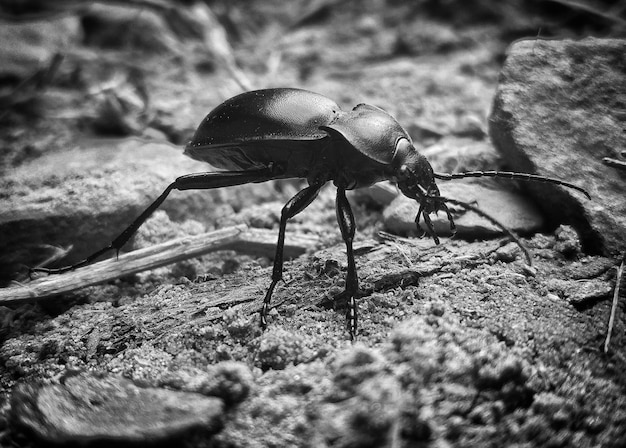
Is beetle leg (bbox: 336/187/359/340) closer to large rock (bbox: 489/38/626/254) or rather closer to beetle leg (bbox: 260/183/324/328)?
beetle leg (bbox: 260/183/324/328)

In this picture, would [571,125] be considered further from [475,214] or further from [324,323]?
[324,323]

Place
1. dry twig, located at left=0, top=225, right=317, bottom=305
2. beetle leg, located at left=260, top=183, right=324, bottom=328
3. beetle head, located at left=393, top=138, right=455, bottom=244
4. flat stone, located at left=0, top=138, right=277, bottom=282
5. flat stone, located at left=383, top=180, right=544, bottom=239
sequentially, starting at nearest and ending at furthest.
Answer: beetle leg, located at left=260, top=183, right=324, bottom=328
beetle head, located at left=393, top=138, right=455, bottom=244
dry twig, located at left=0, top=225, right=317, bottom=305
flat stone, located at left=383, top=180, right=544, bottom=239
flat stone, located at left=0, top=138, right=277, bottom=282

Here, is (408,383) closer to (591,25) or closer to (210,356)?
(210,356)

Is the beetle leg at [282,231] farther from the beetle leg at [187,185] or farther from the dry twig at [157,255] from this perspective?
the dry twig at [157,255]

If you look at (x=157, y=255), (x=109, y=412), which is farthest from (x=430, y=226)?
(x=109, y=412)

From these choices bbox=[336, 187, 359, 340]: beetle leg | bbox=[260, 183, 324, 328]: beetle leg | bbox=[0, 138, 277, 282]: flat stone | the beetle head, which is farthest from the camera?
bbox=[0, 138, 277, 282]: flat stone

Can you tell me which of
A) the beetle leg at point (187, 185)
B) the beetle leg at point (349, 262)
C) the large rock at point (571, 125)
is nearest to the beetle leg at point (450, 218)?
the beetle leg at point (349, 262)

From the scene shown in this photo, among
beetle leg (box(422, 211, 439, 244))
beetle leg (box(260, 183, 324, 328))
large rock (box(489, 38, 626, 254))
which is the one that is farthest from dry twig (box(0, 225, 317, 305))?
large rock (box(489, 38, 626, 254))

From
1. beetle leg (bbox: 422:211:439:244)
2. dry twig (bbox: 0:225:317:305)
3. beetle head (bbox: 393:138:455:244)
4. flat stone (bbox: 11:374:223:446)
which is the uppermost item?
beetle head (bbox: 393:138:455:244)
